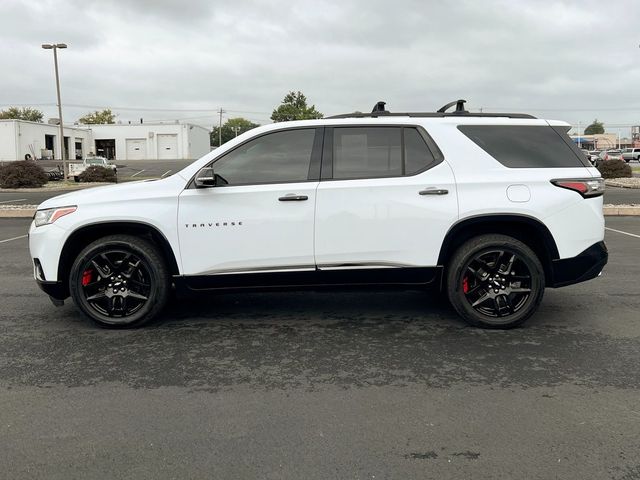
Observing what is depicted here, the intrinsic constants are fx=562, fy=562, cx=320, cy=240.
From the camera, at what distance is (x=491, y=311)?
4988mm

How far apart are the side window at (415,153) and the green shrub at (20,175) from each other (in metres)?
28.0

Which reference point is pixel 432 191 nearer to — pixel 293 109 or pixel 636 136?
pixel 293 109

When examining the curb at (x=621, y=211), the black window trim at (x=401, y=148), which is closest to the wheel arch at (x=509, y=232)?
the black window trim at (x=401, y=148)

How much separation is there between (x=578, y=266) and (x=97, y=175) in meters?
32.4

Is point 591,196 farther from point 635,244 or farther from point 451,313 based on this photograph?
point 635,244

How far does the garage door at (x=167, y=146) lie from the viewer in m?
78.6

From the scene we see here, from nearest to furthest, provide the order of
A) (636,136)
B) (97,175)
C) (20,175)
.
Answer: (20,175), (97,175), (636,136)

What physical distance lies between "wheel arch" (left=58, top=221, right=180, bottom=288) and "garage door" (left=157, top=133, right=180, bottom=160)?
252ft

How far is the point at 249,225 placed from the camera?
4777mm

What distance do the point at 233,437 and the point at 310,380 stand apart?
89 cm

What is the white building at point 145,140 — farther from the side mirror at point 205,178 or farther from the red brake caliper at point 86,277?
the side mirror at point 205,178

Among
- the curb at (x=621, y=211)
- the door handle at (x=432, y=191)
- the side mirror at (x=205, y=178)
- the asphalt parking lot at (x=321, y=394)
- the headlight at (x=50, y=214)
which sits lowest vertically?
the asphalt parking lot at (x=321, y=394)

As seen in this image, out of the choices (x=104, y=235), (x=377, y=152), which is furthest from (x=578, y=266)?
(x=104, y=235)

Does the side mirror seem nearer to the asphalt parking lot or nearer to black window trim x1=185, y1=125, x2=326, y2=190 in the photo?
black window trim x1=185, y1=125, x2=326, y2=190
